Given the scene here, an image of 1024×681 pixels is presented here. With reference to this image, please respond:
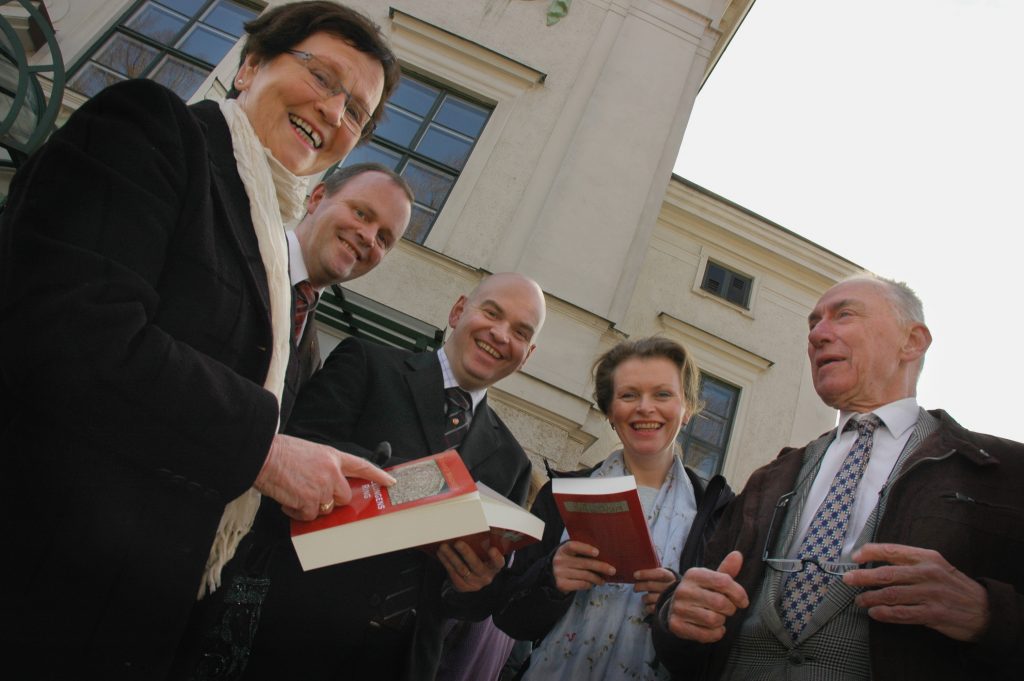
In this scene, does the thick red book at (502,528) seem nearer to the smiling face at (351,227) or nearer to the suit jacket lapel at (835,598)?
the suit jacket lapel at (835,598)

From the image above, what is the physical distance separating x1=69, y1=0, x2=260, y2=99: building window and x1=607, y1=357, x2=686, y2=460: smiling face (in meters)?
6.30

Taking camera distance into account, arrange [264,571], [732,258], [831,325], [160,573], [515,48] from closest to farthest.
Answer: [160,573] → [264,571] → [831,325] → [515,48] → [732,258]

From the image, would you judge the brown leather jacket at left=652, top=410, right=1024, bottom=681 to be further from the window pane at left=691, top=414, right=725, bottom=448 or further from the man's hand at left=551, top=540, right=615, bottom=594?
the window pane at left=691, top=414, right=725, bottom=448

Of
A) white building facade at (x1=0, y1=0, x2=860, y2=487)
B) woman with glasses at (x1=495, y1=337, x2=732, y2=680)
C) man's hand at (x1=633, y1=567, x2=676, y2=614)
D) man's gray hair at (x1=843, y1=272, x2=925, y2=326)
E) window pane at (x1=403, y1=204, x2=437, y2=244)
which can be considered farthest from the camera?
window pane at (x1=403, y1=204, x2=437, y2=244)

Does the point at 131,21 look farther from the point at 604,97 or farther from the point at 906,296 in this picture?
the point at 906,296

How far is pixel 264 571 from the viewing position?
179 cm

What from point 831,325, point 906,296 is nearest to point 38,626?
point 831,325

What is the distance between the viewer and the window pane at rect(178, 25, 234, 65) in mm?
6992

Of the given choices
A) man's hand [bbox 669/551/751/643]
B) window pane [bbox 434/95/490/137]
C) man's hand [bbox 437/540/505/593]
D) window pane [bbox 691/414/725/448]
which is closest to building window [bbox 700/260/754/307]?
window pane [bbox 691/414/725/448]

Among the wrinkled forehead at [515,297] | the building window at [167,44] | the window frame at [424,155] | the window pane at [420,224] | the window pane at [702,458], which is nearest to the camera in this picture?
the wrinkled forehead at [515,297]

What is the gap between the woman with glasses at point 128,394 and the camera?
3.32ft

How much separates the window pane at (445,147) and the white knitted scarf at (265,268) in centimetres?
546

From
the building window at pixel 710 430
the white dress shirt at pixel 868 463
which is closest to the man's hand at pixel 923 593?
the white dress shirt at pixel 868 463

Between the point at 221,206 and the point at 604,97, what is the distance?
6866 millimetres
